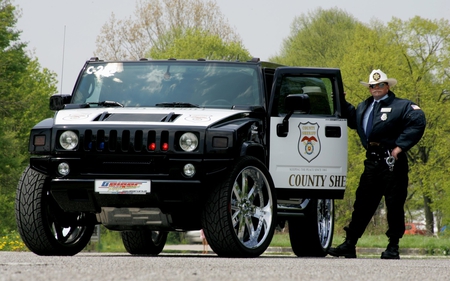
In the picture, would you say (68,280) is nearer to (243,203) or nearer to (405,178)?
(243,203)

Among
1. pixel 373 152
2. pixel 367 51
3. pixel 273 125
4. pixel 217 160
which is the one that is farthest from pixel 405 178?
pixel 367 51

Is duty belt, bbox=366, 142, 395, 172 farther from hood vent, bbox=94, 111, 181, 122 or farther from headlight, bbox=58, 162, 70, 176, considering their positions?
headlight, bbox=58, 162, 70, 176

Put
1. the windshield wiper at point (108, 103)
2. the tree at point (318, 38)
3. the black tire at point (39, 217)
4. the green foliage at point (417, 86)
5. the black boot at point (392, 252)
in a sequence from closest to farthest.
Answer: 1. the black tire at point (39, 217)
2. the windshield wiper at point (108, 103)
3. the black boot at point (392, 252)
4. the green foliage at point (417, 86)
5. the tree at point (318, 38)

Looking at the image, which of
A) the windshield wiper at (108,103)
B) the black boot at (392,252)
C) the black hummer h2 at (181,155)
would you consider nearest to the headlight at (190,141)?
Answer: the black hummer h2 at (181,155)

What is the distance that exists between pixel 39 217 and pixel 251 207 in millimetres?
2127

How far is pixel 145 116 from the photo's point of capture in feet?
32.7

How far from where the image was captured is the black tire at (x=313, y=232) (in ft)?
41.5

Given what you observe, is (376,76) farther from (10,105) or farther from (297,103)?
(10,105)

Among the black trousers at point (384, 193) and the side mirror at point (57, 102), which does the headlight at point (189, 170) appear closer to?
the side mirror at point (57, 102)

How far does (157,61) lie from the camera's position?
11500 millimetres

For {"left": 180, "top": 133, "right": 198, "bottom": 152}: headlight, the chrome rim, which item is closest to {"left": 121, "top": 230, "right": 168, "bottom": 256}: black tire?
the chrome rim

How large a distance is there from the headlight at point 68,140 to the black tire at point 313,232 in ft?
11.7

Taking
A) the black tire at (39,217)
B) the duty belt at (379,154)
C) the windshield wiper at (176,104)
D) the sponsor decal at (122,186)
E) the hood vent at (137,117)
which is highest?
the windshield wiper at (176,104)

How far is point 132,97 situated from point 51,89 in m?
45.8
